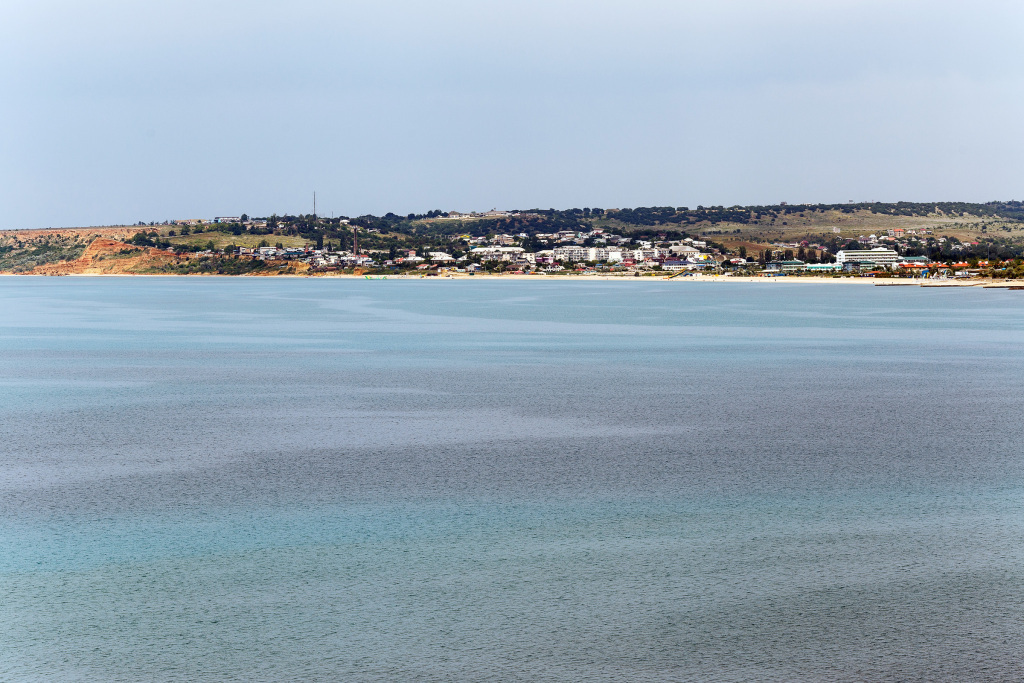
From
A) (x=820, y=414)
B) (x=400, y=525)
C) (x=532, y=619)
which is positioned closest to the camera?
(x=532, y=619)

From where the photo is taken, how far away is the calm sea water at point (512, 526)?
8.10 metres

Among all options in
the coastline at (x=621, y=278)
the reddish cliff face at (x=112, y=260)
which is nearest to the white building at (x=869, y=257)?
the coastline at (x=621, y=278)

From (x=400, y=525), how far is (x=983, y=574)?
20.5 ft

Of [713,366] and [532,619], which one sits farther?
[713,366]

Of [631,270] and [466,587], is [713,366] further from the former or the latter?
[631,270]

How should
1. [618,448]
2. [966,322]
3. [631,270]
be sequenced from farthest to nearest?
[631,270]
[966,322]
[618,448]

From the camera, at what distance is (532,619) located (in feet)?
28.6

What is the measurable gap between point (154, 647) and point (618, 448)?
9683mm

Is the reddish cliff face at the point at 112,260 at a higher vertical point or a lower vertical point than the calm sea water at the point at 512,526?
higher

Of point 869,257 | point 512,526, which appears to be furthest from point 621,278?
point 512,526

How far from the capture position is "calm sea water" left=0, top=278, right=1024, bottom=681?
319 inches

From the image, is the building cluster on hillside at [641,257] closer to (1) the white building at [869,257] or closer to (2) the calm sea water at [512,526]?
(1) the white building at [869,257]

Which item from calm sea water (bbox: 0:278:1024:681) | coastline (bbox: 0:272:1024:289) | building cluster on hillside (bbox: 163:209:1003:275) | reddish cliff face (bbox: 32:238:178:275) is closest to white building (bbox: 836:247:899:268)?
building cluster on hillside (bbox: 163:209:1003:275)

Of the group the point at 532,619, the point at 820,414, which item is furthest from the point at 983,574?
the point at 820,414
